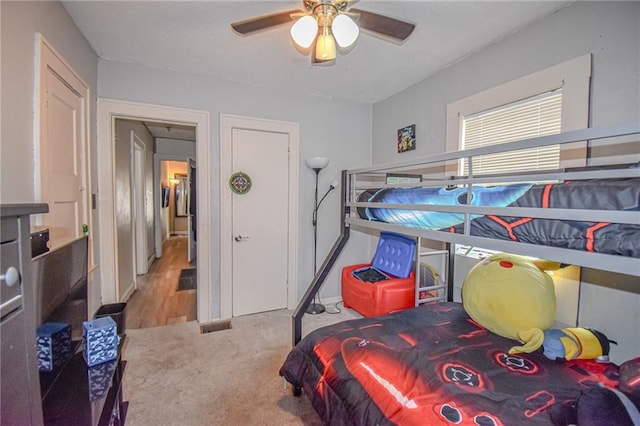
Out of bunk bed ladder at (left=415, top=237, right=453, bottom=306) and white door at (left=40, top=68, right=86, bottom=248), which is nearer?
white door at (left=40, top=68, right=86, bottom=248)

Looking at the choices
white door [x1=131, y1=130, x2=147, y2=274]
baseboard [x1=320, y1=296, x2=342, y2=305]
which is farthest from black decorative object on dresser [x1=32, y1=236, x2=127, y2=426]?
white door [x1=131, y1=130, x2=147, y2=274]

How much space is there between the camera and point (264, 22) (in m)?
1.56

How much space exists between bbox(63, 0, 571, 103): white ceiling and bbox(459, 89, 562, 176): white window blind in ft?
1.77

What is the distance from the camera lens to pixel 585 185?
39.4 inches

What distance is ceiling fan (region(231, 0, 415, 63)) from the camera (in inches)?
57.2

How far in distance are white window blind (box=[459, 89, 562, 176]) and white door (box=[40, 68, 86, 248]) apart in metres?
2.81

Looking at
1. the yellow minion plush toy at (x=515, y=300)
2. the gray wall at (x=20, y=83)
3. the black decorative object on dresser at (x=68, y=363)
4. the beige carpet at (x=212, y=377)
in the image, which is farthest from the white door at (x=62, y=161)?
the yellow minion plush toy at (x=515, y=300)

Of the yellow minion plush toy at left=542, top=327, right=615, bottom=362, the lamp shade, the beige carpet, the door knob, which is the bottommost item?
the beige carpet

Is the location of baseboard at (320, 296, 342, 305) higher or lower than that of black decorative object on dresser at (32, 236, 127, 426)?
lower

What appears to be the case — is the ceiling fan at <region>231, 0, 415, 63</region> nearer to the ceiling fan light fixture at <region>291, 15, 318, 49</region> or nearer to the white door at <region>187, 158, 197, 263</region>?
the ceiling fan light fixture at <region>291, 15, 318, 49</region>

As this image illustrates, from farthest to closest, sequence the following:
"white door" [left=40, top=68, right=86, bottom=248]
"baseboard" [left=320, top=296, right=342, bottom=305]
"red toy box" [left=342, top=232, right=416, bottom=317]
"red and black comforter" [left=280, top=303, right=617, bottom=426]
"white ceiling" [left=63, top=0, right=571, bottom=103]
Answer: "baseboard" [left=320, top=296, right=342, bottom=305] < "red toy box" [left=342, top=232, right=416, bottom=317] < "white ceiling" [left=63, top=0, right=571, bottom=103] < "white door" [left=40, top=68, right=86, bottom=248] < "red and black comforter" [left=280, top=303, right=617, bottom=426]

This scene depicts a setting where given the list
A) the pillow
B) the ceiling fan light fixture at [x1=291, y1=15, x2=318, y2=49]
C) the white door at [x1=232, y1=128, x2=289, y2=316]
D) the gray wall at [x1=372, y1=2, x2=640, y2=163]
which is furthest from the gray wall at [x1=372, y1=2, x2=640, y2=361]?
the white door at [x1=232, y1=128, x2=289, y2=316]

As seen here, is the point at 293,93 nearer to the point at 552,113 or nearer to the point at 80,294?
the point at 552,113

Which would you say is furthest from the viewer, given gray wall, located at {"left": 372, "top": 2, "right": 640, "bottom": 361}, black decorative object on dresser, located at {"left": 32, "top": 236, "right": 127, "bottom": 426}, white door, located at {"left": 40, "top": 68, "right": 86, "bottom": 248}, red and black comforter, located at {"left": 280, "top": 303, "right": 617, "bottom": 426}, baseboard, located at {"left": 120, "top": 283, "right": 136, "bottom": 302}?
baseboard, located at {"left": 120, "top": 283, "right": 136, "bottom": 302}
